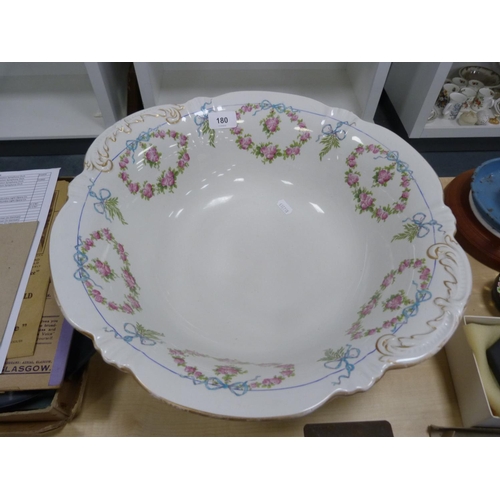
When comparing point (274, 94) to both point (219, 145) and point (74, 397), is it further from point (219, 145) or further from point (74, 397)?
point (74, 397)

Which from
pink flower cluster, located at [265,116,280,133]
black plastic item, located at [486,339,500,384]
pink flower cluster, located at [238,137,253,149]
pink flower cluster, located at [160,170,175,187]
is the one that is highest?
pink flower cluster, located at [265,116,280,133]

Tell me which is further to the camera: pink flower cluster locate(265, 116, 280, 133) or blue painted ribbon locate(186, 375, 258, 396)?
pink flower cluster locate(265, 116, 280, 133)

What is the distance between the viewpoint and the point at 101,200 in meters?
0.51

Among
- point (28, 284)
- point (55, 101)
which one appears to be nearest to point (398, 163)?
point (28, 284)

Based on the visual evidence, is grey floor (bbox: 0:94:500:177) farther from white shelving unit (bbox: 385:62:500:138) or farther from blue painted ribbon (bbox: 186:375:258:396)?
blue painted ribbon (bbox: 186:375:258:396)

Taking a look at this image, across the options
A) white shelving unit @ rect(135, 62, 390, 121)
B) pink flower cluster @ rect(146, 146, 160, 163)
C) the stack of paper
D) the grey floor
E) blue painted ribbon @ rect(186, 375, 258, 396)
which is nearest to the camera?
blue painted ribbon @ rect(186, 375, 258, 396)

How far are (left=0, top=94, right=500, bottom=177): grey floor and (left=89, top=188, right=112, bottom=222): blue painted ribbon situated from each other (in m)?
0.80

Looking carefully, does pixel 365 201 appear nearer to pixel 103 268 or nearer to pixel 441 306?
pixel 441 306

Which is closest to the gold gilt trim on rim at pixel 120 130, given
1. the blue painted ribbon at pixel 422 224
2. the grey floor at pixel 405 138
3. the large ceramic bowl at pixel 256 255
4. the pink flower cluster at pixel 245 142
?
the large ceramic bowl at pixel 256 255

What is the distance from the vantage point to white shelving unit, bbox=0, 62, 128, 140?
1097mm

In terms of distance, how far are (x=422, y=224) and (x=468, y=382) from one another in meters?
0.22

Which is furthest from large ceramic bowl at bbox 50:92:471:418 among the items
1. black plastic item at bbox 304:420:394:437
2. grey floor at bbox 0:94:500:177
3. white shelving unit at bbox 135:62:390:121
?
grey floor at bbox 0:94:500:177

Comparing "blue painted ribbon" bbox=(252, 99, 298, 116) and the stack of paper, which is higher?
"blue painted ribbon" bbox=(252, 99, 298, 116)

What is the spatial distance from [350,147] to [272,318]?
291 millimetres
